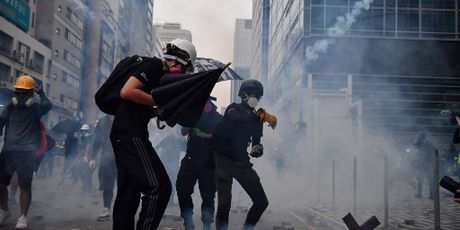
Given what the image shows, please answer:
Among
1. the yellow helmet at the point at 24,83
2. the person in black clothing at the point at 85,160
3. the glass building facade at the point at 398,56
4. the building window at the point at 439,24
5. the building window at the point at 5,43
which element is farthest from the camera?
the building window at the point at 5,43

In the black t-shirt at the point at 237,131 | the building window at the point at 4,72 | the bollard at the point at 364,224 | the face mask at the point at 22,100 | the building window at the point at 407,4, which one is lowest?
the bollard at the point at 364,224

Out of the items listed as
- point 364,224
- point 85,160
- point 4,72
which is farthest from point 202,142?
point 4,72

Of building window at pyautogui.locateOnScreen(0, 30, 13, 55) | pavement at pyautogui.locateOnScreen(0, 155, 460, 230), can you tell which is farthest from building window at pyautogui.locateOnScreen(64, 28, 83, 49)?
pavement at pyautogui.locateOnScreen(0, 155, 460, 230)

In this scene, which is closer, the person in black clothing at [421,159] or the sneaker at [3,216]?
the sneaker at [3,216]

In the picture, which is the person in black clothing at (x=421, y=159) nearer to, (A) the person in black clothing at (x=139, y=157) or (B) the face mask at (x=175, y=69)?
(B) the face mask at (x=175, y=69)

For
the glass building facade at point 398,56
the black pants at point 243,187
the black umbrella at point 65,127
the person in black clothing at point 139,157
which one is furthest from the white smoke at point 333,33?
the person in black clothing at point 139,157

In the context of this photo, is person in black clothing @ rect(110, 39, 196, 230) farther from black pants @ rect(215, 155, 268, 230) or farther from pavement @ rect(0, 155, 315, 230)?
pavement @ rect(0, 155, 315, 230)

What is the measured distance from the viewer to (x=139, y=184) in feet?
11.2

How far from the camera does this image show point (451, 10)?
33094 millimetres

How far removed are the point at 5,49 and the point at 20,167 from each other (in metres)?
37.1

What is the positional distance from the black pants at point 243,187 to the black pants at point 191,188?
60 centimetres

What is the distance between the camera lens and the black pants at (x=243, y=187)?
16.9 feet

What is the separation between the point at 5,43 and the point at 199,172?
38461mm

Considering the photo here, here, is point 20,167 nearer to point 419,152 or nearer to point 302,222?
point 302,222
